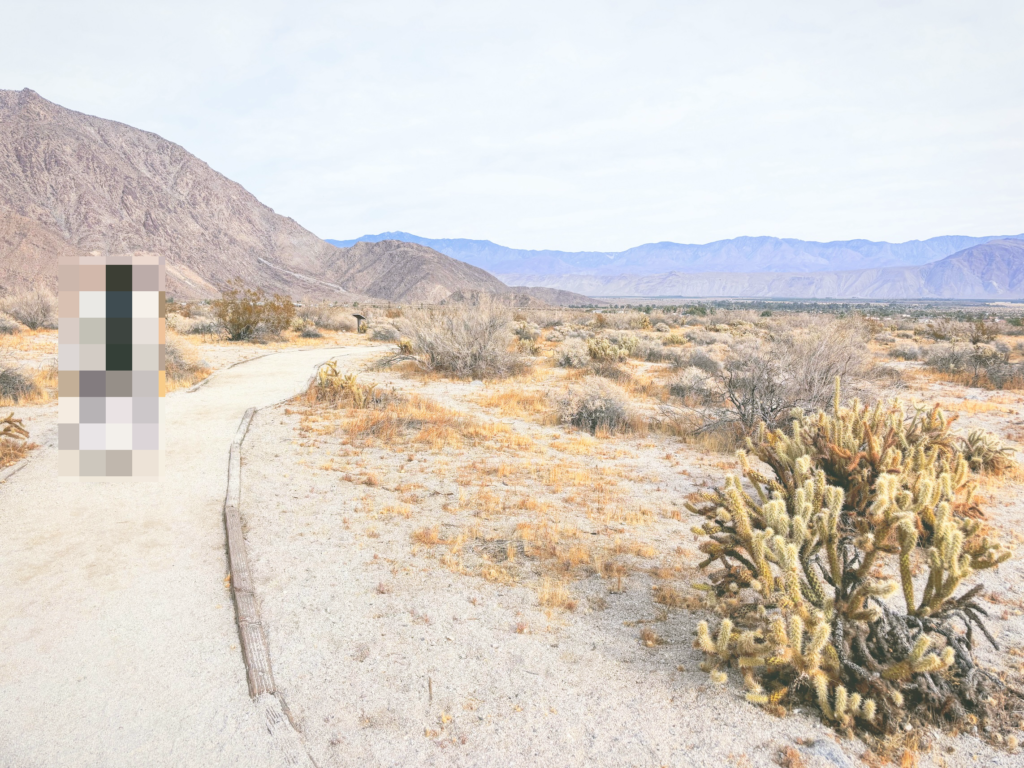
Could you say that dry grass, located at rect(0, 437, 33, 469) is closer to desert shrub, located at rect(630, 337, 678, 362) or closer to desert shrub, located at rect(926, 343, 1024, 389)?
desert shrub, located at rect(630, 337, 678, 362)

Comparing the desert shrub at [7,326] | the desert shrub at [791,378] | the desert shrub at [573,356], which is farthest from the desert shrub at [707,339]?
the desert shrub at [7,326]

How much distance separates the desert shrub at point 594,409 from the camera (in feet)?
34.1

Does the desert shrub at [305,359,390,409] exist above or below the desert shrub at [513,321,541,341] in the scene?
below

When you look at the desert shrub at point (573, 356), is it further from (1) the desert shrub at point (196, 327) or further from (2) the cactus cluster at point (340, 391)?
(1) the desert shrub at point (196, 327)

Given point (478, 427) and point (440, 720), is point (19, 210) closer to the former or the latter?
point (478, 427)

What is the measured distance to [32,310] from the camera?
23.5 metres

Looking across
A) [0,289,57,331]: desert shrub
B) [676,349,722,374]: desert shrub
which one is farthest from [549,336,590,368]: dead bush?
[0,289,57,331]: desert shrub

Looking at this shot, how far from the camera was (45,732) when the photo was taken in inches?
118

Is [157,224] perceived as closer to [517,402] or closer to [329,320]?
[329,320]

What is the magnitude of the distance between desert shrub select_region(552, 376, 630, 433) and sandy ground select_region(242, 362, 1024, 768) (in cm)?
258

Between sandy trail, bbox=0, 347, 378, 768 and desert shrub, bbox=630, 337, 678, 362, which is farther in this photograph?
desert shrub, bbox=630, 337, 678, 362

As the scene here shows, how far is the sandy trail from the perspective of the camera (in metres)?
2.98

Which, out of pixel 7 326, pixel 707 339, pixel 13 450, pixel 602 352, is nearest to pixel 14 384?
pixel 13 450

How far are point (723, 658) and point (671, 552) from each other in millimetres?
1956
